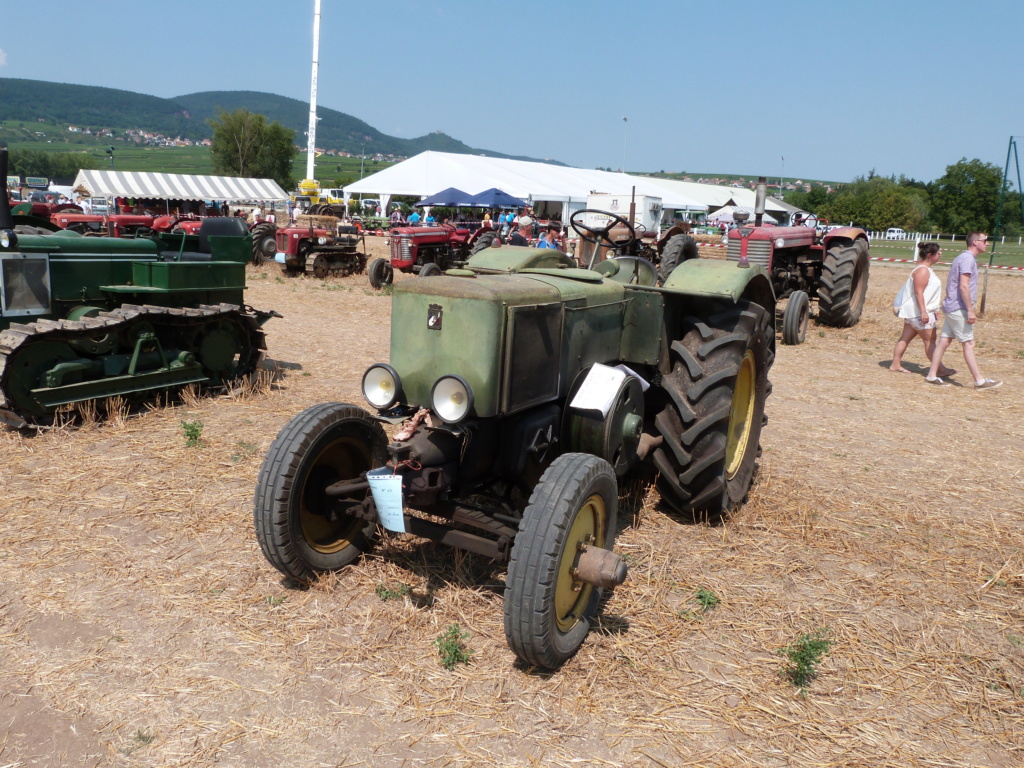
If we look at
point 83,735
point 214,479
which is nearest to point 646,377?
point 214,479

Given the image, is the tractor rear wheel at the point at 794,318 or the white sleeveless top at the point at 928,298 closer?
the white sleeveless top at the point at 928,298

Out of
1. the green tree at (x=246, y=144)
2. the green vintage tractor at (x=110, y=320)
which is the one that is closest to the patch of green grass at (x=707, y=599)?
the green vintage tractor at (x=110, y=320)

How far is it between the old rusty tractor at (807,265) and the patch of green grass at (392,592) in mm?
8421

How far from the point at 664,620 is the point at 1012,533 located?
2.47 meters

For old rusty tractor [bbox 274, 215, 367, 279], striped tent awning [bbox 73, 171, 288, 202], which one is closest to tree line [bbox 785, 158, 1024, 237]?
old rusty tractor [bbox 274, 215, 367, 279]

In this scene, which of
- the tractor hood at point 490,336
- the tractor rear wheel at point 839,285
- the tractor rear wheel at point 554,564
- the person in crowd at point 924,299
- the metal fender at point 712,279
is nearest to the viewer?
the tractor rear wheel at point 554,564

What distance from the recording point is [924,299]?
872 cm

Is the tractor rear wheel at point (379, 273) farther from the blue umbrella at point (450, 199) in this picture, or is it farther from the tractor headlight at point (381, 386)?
the blue umbrella at point (450, 199)

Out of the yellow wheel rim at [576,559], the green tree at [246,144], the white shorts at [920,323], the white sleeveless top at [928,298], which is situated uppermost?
the green tree at [246,144]

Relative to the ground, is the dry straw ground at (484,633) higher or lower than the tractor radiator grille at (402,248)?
lower

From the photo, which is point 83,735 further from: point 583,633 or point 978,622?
→ point 978,622

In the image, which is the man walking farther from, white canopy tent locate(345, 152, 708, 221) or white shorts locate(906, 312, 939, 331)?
white canopy tent locate(345, 152, 708, 221)

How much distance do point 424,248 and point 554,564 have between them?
14.4 m

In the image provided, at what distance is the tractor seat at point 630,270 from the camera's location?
4.77 metres
